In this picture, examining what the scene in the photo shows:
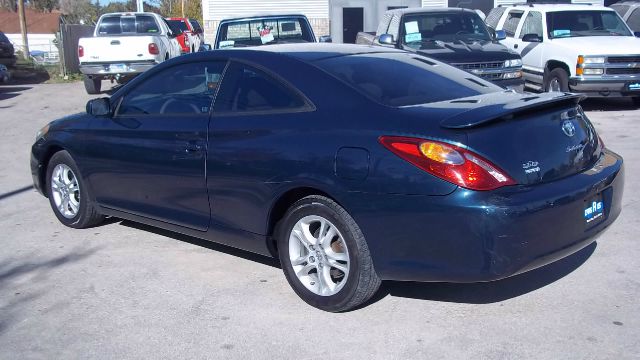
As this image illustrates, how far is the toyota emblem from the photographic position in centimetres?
456

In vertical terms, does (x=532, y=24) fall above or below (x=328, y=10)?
below

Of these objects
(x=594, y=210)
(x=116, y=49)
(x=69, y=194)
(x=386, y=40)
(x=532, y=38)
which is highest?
(x=386, y=40)

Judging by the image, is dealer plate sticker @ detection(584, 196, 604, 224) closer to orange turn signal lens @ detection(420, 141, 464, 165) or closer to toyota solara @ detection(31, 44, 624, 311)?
toyota solara @ detection(31, 44, 624, 311)

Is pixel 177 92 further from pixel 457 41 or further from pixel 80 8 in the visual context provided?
pixel 80 8

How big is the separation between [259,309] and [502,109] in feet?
6.43

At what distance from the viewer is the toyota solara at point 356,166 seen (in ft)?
13.5

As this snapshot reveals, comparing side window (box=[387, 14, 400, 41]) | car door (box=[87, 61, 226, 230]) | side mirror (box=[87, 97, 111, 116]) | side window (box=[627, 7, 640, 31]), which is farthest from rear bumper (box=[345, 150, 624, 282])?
side window (box=[627, 7, 640, 31])

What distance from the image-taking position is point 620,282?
5.02 metres

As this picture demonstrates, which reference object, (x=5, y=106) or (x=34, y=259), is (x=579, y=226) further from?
Result: (x=5, y=106)

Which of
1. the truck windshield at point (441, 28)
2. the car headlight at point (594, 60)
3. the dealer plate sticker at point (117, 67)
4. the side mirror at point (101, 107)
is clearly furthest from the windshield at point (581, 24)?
the side mirror at point (101, 107)

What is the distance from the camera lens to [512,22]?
15336 mm

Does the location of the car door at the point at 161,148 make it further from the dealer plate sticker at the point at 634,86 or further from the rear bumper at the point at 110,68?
the rear bumper at the point at 110,68

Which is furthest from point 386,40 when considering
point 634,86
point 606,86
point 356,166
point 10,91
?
point 10,91

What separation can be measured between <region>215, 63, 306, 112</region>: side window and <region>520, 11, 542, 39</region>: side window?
392 inches
